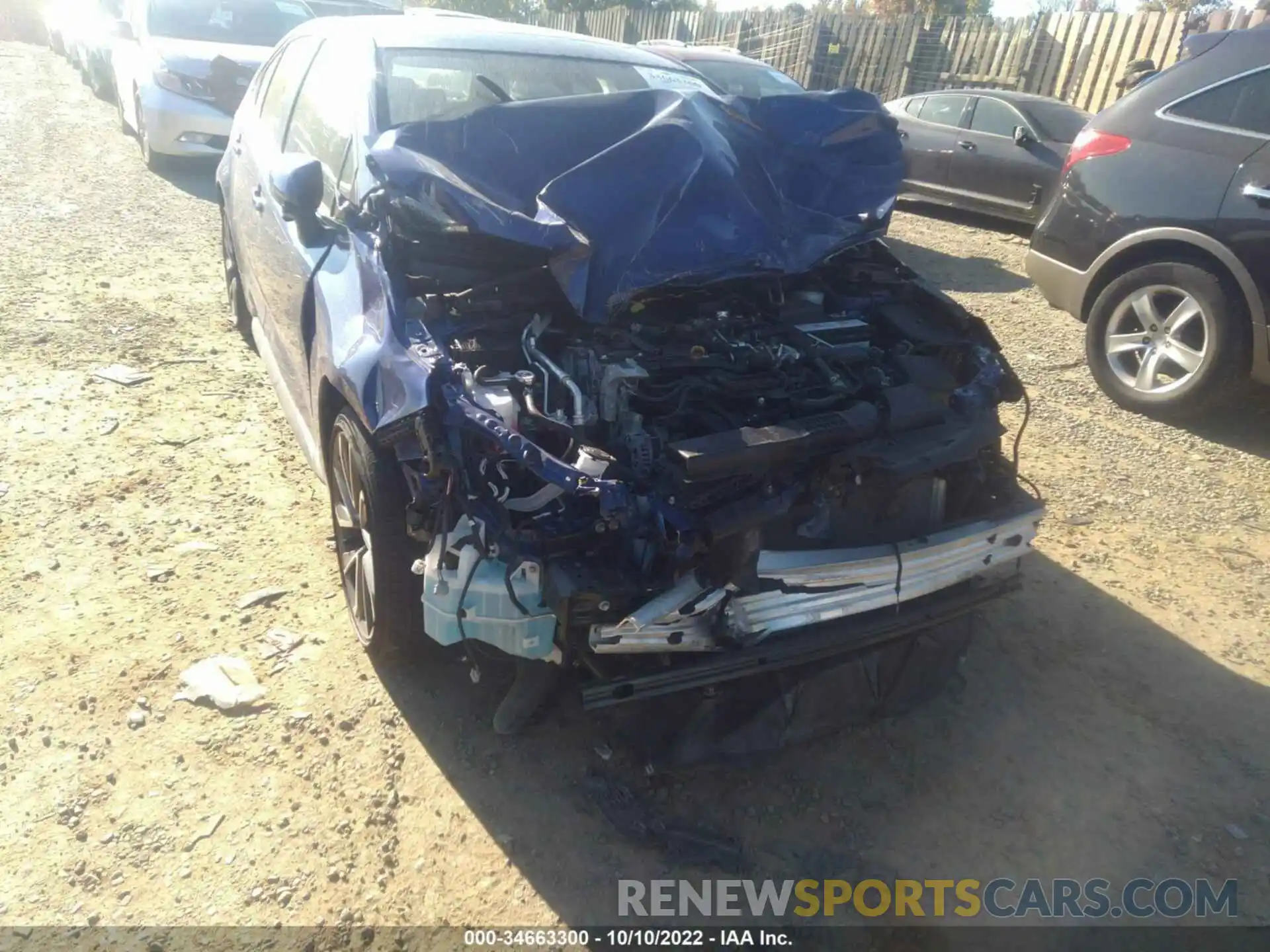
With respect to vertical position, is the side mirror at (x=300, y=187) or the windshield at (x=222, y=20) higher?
the windshield at (x=222, y=20)

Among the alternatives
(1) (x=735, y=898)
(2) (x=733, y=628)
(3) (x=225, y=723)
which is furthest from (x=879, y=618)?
(3) (x=225, y=723)

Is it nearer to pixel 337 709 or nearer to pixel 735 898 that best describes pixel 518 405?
pixel 337 709

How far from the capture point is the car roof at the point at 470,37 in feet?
12.1

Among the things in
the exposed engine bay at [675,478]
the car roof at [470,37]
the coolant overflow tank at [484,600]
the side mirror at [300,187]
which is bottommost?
the coolant overflow tank at [484,600]

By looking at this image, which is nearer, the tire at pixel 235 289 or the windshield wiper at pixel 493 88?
the windshield wiper at pixel 493 88

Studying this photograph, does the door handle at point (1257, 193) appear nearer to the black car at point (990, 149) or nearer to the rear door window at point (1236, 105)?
the rear door window at point (1236, 105)

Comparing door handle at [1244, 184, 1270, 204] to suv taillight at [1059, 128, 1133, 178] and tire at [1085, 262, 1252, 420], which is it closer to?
tire at [1085, 262, 1252, 420]

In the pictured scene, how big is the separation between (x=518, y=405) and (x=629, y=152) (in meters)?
1.26

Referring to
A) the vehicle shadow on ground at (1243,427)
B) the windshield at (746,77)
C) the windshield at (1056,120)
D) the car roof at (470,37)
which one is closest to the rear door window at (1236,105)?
the vehicle shadow on ground at (1243,427)

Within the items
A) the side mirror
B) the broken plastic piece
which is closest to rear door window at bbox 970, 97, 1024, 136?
the side mirror

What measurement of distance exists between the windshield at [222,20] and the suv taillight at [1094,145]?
7.86 metres

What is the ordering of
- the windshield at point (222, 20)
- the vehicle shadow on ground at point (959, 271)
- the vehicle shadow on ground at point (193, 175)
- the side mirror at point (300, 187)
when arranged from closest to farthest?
the side mirror at point (300, 187) < the vehicle shadow on ground at point (959, 271) < the vehicle shadow on ground at point (193, 175) < the windshield at point (222, 20)

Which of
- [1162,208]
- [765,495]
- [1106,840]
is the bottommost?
[1106,840]

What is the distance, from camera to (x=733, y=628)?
235cm
